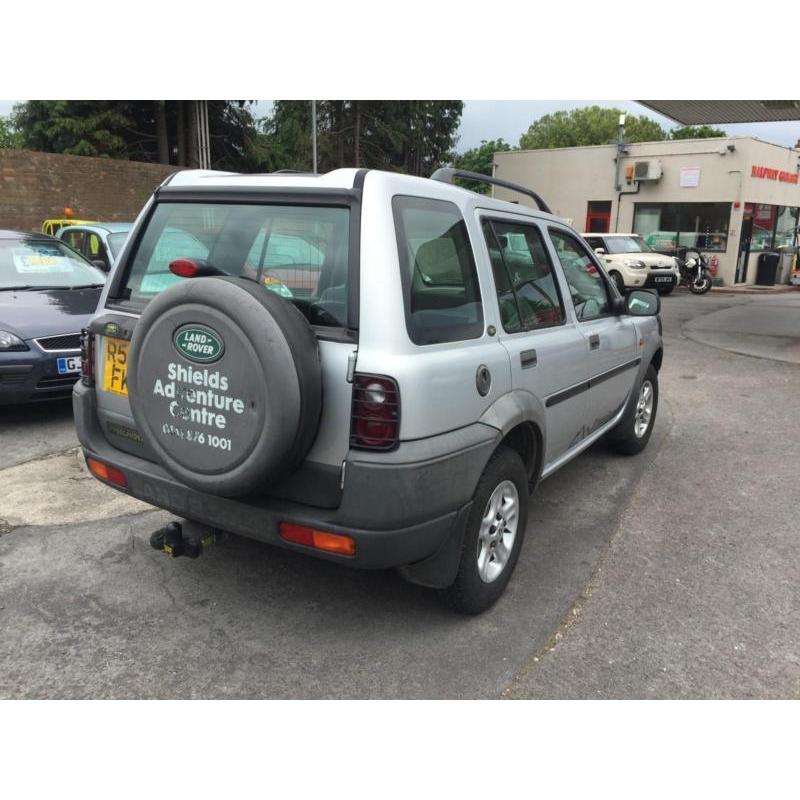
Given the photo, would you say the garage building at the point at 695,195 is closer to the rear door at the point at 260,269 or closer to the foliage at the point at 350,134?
the foliage at the point at 350,134

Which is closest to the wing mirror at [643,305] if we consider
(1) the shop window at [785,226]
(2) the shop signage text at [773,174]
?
(2) the shop signage text at [773,174]

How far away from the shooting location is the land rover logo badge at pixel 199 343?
96.0 inches

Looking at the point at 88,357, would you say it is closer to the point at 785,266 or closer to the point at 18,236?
the point at 18,236

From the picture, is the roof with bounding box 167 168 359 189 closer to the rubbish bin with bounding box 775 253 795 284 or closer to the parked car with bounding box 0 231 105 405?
the parked car with bounding box 0 231 105 405

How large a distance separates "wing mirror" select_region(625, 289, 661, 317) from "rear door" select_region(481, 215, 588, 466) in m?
0.94

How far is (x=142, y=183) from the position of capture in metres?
19.3

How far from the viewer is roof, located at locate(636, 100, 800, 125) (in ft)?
53.6

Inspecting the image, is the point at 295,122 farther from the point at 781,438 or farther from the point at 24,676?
the point at 24,676

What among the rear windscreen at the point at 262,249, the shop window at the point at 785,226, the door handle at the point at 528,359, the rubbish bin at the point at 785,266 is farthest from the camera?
the shop window at the point at 785,226

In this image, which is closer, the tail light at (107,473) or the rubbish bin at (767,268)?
the tail light at (107,473)

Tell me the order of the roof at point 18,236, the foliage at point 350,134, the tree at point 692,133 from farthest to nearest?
the tree at point 692,133 < the foliage at point 350,134 < the roof at point 18,236

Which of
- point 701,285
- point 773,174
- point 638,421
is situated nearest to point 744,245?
point 773,174

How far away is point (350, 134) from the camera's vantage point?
2848 centimetres

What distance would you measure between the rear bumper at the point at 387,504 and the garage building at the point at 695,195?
23.5 metres
